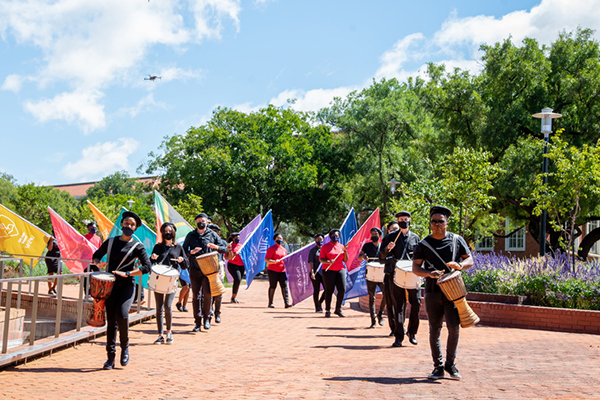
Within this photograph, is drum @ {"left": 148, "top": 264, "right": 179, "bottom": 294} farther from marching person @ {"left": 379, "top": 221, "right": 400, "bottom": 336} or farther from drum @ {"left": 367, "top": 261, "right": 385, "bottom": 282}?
drum @ {"left": 367, "top": 261, "right": 385, "bottom": 282}

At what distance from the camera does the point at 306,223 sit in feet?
154

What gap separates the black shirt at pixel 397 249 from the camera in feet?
34.9

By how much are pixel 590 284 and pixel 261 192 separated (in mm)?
31850

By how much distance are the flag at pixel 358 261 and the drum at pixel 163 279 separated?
5.56 m

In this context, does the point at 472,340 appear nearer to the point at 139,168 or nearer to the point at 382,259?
the point at 382,259

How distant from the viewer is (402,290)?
10.2 meters

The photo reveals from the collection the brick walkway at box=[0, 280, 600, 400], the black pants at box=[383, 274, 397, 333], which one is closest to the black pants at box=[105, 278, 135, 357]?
the brick walkway at box=[0, 280, 600, 400]

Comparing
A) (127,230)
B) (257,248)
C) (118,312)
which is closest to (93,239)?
(257,248)

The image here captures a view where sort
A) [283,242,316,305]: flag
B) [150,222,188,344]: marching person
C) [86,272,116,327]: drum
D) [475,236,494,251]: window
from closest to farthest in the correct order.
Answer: [86,272,116,327]: drum, [150,222,188,344]: marching person, [283,242,316,305]: flag, [475,236,494,251]: window

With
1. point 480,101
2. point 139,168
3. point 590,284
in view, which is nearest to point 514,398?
point 590,284

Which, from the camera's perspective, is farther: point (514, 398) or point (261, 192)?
point (261, 192)

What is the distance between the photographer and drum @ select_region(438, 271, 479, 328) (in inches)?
293

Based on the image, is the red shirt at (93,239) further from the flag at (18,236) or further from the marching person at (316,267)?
the marching person at (316,267)

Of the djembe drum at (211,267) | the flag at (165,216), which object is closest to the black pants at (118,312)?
the djembe drum at (211,267)
